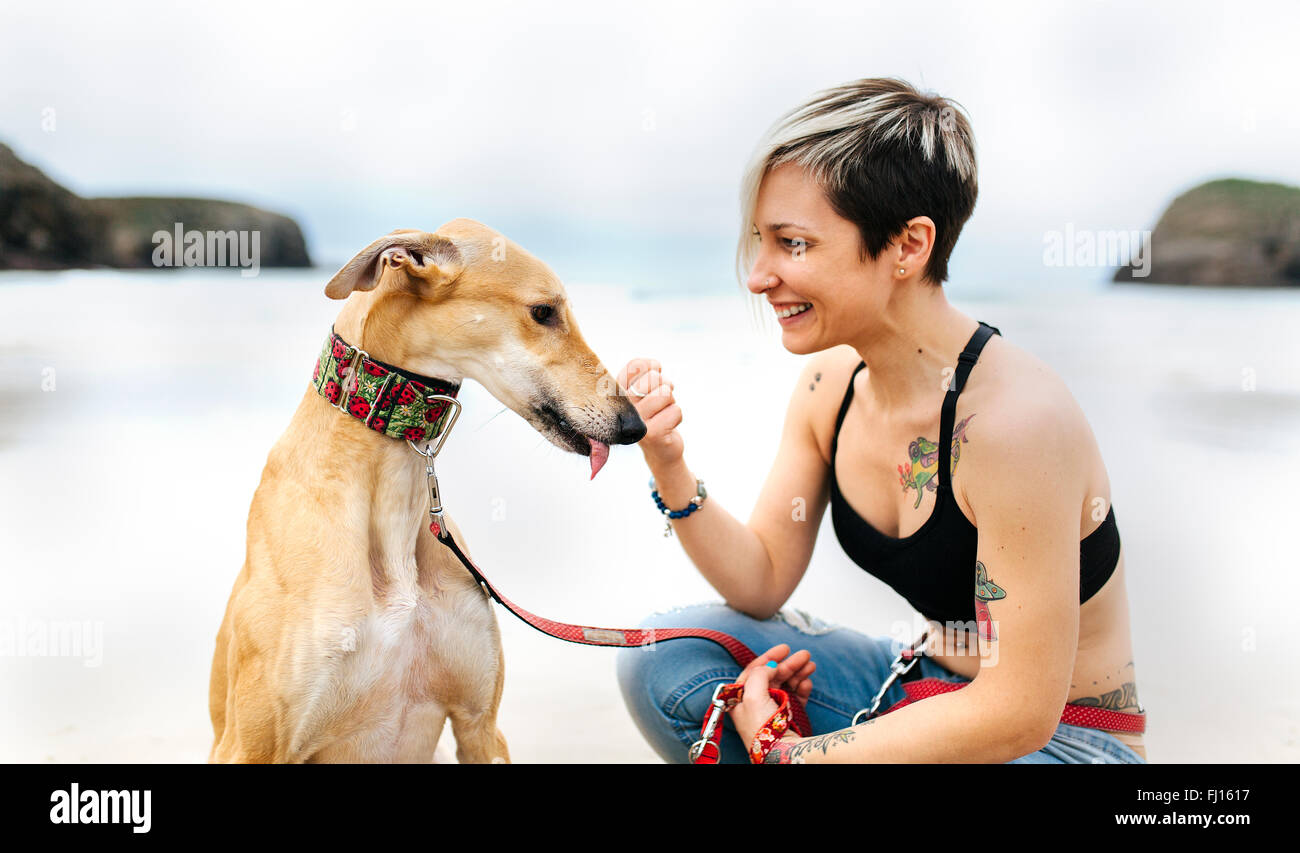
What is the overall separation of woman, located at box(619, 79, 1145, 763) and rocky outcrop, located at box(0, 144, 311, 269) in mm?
1468

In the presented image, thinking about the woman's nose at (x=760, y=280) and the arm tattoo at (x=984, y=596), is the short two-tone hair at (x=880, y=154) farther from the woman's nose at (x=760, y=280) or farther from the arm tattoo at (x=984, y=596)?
the arm tattoo at (x=984, y=596)

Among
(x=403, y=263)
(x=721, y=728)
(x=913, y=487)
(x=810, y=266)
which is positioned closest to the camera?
(x=403, y=263)

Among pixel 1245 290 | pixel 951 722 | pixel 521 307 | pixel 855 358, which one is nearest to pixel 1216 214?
pixel 1245 290

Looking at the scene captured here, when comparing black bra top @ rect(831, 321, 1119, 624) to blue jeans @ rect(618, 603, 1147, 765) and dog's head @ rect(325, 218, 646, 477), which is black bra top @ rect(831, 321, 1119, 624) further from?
dog's head @ rect(325, 218, 646, 477)

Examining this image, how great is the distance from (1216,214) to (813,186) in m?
1.95

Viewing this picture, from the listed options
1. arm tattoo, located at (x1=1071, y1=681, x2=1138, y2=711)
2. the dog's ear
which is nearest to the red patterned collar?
the dog's ear

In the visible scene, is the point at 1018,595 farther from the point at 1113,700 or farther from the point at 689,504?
the point at 689,504

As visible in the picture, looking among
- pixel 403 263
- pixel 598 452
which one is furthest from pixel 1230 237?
pixel 403 263

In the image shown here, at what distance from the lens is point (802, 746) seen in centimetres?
151

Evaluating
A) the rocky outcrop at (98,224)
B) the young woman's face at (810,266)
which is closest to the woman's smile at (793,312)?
the young woman's face at (810,266)

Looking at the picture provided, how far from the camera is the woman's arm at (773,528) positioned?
5.77 feet

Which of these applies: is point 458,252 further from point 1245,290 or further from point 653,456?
point 1245,290

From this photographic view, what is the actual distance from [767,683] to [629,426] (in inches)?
24.0

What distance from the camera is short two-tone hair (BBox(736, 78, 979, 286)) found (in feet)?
4.67
